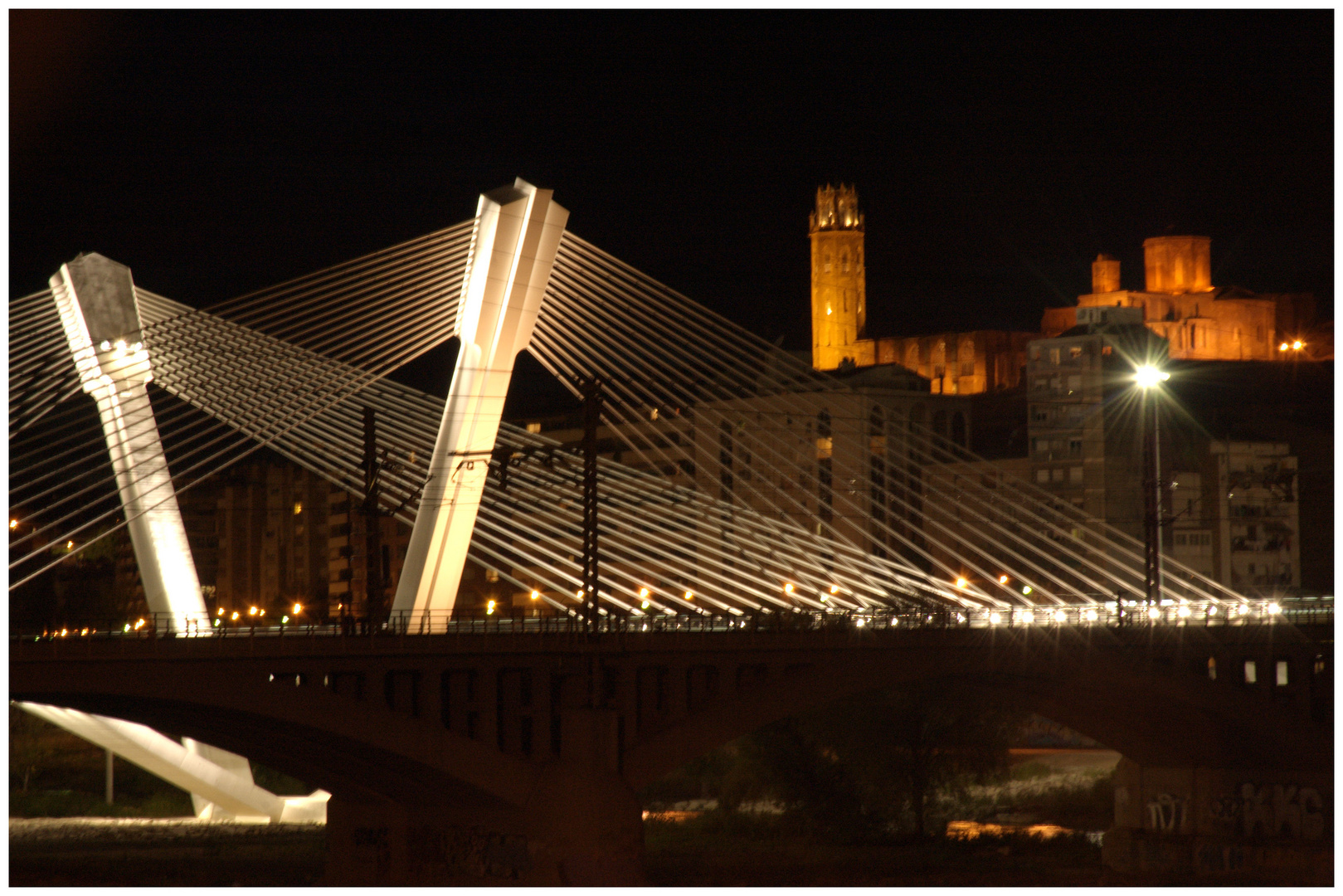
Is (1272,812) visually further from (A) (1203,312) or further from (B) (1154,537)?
(A) (1203,312)

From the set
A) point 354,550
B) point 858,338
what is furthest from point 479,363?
point 858,338

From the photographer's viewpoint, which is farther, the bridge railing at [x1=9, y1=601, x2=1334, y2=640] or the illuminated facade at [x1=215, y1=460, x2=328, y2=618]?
the illuminated facade at [x1=215, y1=460, x2=328, y2=618]

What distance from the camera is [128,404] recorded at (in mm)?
43156

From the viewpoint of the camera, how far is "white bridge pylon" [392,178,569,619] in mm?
39969

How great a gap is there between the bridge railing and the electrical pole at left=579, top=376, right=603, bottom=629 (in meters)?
A: 1.42

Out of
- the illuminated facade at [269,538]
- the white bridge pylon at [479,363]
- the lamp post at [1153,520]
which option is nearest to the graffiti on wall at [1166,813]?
the lamp post at [1153,520]

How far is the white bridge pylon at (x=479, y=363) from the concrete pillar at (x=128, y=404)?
541cm

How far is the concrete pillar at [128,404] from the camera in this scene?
42.7 meters

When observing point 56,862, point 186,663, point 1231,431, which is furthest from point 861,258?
point 186,663

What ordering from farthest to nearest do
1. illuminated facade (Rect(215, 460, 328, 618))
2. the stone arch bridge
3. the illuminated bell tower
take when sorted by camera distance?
the illuminated bell tower, illuminated facade (Rect(215, 460, 328, 618)), the stone arch bridge

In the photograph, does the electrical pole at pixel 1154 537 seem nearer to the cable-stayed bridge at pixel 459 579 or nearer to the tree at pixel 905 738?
the cable-stayed bridge at pixel 459 579

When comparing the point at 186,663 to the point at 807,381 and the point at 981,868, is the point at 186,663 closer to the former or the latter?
the point at 807,381

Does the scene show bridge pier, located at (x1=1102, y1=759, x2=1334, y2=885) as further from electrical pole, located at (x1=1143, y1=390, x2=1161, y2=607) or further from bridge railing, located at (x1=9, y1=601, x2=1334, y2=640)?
electrical pole, located at (x1=1143, y1=390, x2=1161, y2=607)

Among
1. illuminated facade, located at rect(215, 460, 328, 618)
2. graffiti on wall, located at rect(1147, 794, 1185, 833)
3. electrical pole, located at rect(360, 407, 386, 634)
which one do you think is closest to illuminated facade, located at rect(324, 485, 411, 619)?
illuminated facade, located at rect(215, 460, 328, 618)
